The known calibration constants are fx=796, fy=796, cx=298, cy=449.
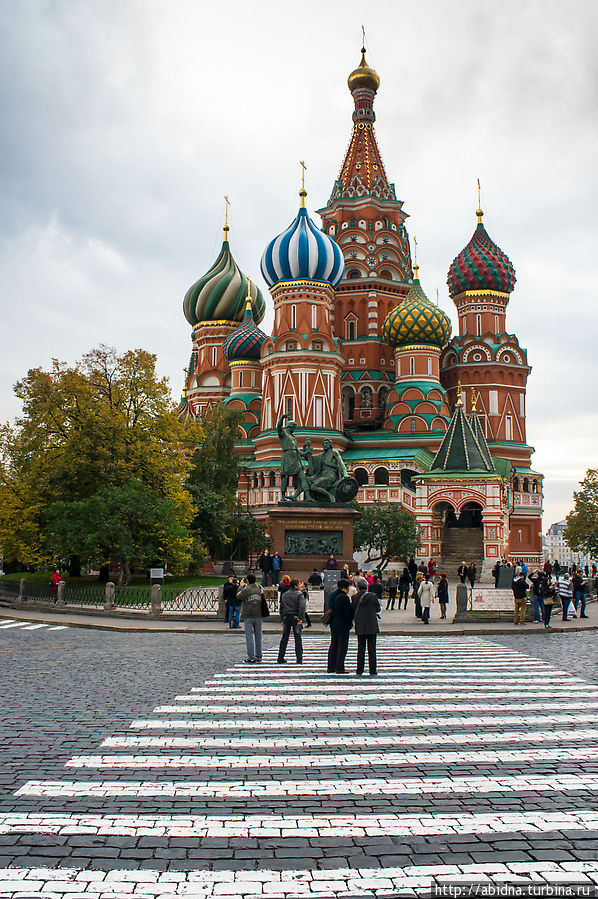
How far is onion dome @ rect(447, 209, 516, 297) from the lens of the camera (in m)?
67.6

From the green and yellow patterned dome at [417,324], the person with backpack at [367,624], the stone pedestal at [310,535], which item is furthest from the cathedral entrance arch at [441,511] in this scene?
the person with backpack at [367,624]

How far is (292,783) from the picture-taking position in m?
7.04

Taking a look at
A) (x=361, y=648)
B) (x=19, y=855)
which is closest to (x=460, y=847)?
(x=19, y=855)

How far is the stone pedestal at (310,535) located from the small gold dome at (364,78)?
54952 mm

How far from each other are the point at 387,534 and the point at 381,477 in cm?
1153

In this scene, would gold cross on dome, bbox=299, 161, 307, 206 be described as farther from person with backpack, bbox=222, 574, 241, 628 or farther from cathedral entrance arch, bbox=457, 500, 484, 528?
person with backpack, bbox=222, 574, 241, 628

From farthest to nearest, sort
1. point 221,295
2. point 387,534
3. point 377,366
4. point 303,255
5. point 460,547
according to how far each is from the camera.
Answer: point 221,295 < point 377,366 < point 303,255 < point 460,547 < point 387,534

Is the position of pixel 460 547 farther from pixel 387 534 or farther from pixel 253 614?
pixel 253 614

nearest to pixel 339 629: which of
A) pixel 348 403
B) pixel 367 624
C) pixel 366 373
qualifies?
pixel 367 624

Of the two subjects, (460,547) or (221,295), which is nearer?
(460,547)

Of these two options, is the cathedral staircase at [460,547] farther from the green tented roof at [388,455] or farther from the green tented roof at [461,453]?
the green tented roof at [388,455]

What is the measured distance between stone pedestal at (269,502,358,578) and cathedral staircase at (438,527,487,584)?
58.0 ft

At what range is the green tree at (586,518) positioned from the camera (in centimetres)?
5925

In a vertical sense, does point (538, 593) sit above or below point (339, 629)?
above
